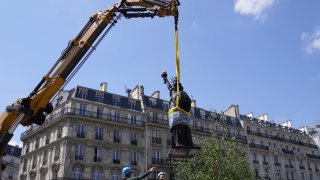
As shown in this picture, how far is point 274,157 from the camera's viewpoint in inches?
2547

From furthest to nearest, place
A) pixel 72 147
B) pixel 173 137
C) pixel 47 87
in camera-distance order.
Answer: pixel 72 147 < pixel 47 87 < pixel 173 137

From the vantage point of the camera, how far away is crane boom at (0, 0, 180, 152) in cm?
1202

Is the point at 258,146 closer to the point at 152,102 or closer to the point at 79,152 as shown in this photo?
the point at 152,102

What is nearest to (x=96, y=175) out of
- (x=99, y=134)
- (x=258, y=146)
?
(x=99, y=134)

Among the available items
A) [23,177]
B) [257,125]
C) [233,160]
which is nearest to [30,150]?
[23,177]

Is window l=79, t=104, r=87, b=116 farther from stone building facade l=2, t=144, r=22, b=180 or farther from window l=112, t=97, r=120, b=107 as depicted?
stone building facade l=2, t=144, r=22, b=180

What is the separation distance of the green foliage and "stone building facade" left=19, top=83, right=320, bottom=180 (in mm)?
8340

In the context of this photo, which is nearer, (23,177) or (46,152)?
(46,152)

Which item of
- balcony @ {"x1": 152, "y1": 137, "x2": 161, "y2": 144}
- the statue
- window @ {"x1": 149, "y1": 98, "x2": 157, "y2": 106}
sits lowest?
the statue

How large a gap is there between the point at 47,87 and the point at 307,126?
75.0m

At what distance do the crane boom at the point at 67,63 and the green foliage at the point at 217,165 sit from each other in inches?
734

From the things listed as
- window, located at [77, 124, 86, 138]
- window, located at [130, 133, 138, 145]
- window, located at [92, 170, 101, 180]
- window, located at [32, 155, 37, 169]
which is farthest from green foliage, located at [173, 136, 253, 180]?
window, located at [32, 155, 37, 169]

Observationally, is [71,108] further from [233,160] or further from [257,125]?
[257,125]

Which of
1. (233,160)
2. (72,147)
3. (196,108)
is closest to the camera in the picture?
(233,160)
